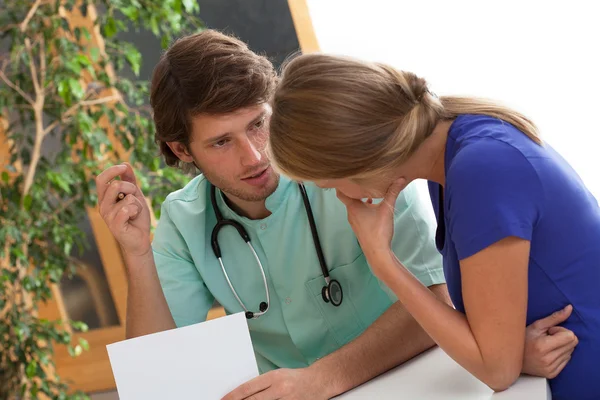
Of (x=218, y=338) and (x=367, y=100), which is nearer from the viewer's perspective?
(x=367, y=100)

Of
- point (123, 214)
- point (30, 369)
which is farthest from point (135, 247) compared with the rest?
point (30, 369)

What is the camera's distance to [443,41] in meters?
2.38

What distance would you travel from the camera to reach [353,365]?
1.33 meters

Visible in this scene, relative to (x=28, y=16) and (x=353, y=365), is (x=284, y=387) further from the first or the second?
(x=28, y=16)

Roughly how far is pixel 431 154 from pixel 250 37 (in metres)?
1.94

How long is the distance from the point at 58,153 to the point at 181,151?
1.32 metres

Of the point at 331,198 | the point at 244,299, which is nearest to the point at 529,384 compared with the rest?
the point at 331,198

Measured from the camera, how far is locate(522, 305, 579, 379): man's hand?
3.51 feet

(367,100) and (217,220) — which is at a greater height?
(367,100)

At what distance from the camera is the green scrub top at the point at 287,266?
4.86 ft

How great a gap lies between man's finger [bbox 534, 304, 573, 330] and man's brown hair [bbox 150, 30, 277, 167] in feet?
2.51

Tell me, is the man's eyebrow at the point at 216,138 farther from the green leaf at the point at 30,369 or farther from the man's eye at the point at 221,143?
the green leaf at the point at 30,369

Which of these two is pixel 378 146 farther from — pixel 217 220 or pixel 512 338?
pixel 217 220

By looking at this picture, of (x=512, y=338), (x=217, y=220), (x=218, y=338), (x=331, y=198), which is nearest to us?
(x=512, y=338)
